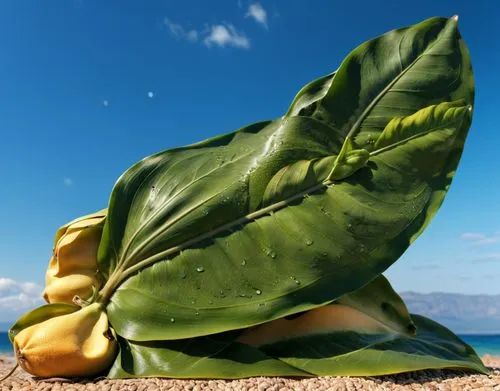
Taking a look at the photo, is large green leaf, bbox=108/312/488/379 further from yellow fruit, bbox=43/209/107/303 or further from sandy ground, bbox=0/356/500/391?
yellow fruit, bbox=43/209/107/303

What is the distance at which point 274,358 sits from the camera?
122 cm

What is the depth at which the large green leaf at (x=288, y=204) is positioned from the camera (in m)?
1.21

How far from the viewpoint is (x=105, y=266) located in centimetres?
136

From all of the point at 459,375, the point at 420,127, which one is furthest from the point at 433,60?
the point at 459,375

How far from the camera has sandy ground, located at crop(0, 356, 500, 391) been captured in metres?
1.12

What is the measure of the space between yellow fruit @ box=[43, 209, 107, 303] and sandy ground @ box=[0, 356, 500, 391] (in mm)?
220

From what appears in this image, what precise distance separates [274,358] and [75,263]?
58 cm

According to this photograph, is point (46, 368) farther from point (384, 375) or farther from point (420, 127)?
point (420, 127)

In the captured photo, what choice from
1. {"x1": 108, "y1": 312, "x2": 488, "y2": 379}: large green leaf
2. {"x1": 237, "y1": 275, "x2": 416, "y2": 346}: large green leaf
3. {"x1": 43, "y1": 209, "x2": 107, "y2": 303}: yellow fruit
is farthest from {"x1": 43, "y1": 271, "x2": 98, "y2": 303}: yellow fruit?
{"x1": 237, "y1": 275, "x2": 416, "y2": 346}: large green leaf

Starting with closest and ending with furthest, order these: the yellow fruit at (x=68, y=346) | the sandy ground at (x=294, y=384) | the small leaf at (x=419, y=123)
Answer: the sandy ground at (x=294, y=384), the yellow fruit at (x=68, y=346), the small leaf at (x=419, y=123)

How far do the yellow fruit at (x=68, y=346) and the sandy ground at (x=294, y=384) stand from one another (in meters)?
0.04

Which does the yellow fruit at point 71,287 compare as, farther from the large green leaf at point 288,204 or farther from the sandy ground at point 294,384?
the sandy ground at point 294,384

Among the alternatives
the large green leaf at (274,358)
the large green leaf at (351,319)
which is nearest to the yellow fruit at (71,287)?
the large green leaf at (274,358)

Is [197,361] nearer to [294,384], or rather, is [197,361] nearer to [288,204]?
[294,384]
